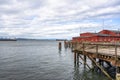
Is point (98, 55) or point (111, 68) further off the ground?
point (98, 55)

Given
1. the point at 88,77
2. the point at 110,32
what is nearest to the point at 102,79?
the point at 88,77

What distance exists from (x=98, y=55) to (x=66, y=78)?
4466mm

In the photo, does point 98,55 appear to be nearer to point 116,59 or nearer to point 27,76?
point 116,59

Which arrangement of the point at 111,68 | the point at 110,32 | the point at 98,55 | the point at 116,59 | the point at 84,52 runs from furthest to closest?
the point at 110,32 < the point at 111,68 < the point at 84,52 < the point at 98,55 < the point at 116,59

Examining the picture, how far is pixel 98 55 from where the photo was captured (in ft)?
66.8

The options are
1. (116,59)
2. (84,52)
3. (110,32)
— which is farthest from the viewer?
(110,32)

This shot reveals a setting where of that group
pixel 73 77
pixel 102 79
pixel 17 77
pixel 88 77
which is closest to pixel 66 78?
pixel 73 77

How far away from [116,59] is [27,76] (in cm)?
1051

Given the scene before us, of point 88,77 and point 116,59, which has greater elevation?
point 116,59

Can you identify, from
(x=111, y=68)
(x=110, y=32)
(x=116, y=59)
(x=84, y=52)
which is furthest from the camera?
(x=110, y=32)

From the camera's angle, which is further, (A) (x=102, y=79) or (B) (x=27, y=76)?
(B) (x=27, y=76)

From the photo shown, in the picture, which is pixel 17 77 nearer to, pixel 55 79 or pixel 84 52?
pixel 55 79

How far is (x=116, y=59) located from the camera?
16.6 m

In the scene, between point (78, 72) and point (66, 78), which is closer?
point (66, 78)
